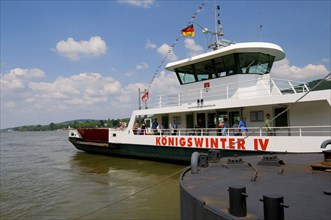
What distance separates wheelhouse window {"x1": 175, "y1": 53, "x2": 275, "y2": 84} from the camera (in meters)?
13.5

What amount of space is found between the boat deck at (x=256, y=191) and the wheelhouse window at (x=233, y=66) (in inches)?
366

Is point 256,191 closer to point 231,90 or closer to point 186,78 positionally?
point 231,90

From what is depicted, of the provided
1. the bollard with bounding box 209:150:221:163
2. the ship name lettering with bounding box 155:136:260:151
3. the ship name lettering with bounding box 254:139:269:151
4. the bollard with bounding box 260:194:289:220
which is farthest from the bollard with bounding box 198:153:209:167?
the ship name lettering with bounding box 254:139:269:151

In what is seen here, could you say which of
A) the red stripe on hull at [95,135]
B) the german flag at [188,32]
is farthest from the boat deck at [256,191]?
the red stripe on hull at [95,135]

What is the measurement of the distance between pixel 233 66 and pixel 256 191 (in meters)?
11.2

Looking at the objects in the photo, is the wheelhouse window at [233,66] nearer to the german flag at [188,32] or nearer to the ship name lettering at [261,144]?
the german flag at [188,32]

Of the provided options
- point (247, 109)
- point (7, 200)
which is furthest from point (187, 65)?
point (7, 200)

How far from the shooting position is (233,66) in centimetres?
1372

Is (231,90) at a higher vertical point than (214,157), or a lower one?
higher

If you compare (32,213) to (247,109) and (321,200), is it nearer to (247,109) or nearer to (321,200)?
(321,200)

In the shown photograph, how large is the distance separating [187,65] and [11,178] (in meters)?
11.0

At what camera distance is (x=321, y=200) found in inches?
112

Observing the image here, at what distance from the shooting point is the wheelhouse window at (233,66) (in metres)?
13.5

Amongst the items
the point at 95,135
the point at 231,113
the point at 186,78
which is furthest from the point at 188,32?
the point at 95,135
